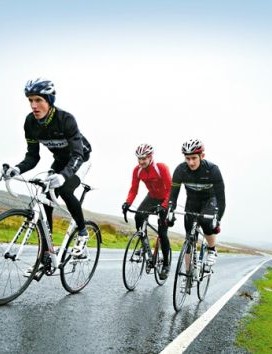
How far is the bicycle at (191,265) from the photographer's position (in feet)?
21.8

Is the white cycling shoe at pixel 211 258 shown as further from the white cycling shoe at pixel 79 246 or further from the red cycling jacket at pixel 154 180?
the white cycling shoe at pixel 79 246

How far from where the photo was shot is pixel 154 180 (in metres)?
8.80

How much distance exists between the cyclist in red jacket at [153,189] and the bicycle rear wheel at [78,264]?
1.33 meters

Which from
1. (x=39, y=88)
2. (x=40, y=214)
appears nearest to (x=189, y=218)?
(x=40, y=214)

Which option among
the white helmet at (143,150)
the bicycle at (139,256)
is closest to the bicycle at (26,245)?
the bicycle at (139,256)

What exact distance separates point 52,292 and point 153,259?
2.82 meters

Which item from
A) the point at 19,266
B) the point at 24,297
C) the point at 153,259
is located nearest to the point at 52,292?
the point at 24,297

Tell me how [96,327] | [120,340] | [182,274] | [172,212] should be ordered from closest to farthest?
[120,340], [96,327], [182,274], [172,212]

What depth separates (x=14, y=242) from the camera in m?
5.02

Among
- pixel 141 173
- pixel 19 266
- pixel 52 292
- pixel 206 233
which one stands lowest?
pixel 52 292

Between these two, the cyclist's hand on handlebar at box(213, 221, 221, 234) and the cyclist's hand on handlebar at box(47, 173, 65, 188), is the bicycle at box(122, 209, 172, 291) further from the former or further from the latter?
the cyclist's hand on handlebar at box(47, 173, 65, 188)

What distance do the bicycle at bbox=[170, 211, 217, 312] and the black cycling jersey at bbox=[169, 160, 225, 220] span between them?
1.45 feet

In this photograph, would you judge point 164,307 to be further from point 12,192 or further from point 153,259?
point 12,192

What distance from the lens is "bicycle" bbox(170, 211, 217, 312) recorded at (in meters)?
6.64
